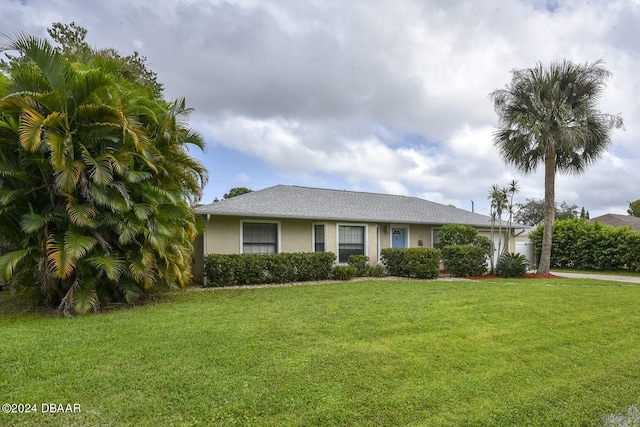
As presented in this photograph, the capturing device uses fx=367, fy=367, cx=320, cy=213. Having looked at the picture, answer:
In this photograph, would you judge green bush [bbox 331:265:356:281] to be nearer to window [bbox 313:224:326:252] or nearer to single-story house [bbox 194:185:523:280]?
single-story house [bbox 194:185:523:280]

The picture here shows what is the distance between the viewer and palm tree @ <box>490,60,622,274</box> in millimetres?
15328

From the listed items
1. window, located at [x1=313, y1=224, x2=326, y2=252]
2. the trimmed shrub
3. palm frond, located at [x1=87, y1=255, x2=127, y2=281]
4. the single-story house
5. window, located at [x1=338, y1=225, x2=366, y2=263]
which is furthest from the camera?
window, located at [x1=338, y1=225, x2=366, y2=263]

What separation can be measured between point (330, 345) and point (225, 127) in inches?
553

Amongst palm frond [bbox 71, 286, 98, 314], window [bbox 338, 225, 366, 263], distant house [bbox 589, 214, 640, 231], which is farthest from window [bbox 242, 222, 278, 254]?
distant house [bbox 589, 214, 640, 231]

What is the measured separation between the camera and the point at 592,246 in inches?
765

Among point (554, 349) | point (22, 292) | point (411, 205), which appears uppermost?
point (411, 205)

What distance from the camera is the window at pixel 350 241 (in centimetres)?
1509

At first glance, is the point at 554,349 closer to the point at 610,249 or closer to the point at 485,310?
the point at 485,310

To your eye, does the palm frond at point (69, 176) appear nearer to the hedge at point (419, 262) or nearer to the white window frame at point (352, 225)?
the white window frame at point (352, 225)

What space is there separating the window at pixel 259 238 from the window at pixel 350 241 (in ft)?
9.19

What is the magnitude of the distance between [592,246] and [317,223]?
1532 cm

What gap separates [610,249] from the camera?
18.5m

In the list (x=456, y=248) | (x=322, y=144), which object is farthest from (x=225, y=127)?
(x=456, y=248)

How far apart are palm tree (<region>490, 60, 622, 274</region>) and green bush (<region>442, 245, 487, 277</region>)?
3511 millimetres
